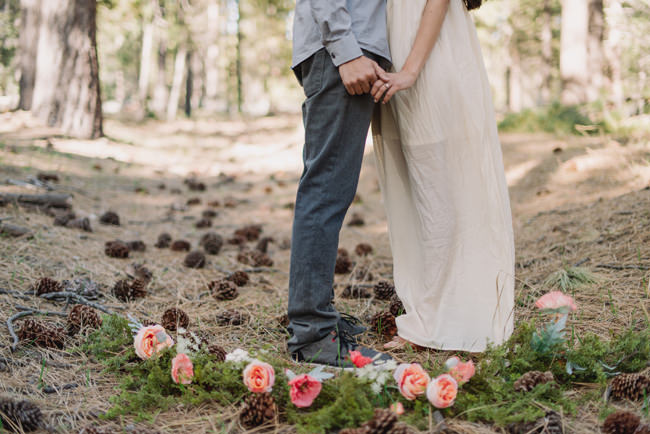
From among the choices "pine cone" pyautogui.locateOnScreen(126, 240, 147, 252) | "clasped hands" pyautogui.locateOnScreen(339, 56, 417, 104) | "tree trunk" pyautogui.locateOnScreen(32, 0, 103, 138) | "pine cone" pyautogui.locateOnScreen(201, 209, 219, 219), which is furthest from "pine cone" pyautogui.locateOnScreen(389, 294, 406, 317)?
"tree trunk" pyautogui.locateOnScreen(32, 0, 103, 138)

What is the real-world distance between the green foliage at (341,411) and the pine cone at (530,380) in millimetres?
449

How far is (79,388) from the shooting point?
1.57m

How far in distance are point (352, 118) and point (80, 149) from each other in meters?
6.51

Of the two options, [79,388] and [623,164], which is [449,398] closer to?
[79,388]

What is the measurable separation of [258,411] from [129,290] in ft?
4.53

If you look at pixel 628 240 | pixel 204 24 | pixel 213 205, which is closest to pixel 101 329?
pixel 628 240

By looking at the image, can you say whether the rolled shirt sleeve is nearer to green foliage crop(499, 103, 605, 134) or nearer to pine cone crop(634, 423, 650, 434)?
pine cone crop(634, 423, 650, 434)

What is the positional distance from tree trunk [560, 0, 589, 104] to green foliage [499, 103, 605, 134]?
0.30 meters

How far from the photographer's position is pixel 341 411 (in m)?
1.31

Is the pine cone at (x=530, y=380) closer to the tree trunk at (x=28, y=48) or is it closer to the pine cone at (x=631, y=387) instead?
the pine cone at (x=631, y=387)

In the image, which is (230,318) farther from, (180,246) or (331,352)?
(180,246)

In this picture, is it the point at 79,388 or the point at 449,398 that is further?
the point at 79,388

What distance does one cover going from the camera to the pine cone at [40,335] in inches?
71.0

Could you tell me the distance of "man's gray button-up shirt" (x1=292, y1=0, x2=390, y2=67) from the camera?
5.29ft
